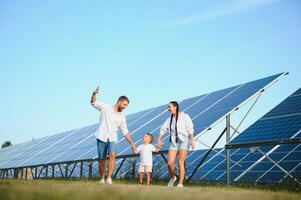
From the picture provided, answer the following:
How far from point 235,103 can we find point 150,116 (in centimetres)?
716

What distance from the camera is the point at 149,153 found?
11.7 metres

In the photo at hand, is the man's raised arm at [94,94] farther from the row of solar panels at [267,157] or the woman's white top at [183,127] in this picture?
the row of solar panels at [267,157]

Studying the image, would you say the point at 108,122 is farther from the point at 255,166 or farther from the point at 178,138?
the point at 255,166

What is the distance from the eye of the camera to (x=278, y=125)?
10867 millimetres

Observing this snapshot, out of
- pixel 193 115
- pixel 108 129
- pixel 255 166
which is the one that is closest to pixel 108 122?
pixel 108 129

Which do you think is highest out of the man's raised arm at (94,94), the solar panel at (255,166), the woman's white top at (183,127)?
the man's raised arm at (94,94)

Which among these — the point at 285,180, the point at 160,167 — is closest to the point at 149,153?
the point at 285,180

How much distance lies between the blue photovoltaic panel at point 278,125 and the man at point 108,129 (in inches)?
121

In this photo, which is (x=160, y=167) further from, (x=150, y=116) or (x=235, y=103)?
(x=235, y=103)

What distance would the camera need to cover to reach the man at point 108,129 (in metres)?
9.24

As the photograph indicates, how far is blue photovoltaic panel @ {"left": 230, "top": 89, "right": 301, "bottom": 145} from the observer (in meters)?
10.1

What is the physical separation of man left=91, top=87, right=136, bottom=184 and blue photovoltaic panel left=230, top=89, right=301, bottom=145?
306cm

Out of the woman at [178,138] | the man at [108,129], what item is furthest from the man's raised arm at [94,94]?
the woman at [178,138]

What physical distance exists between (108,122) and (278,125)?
4225 millimetres
